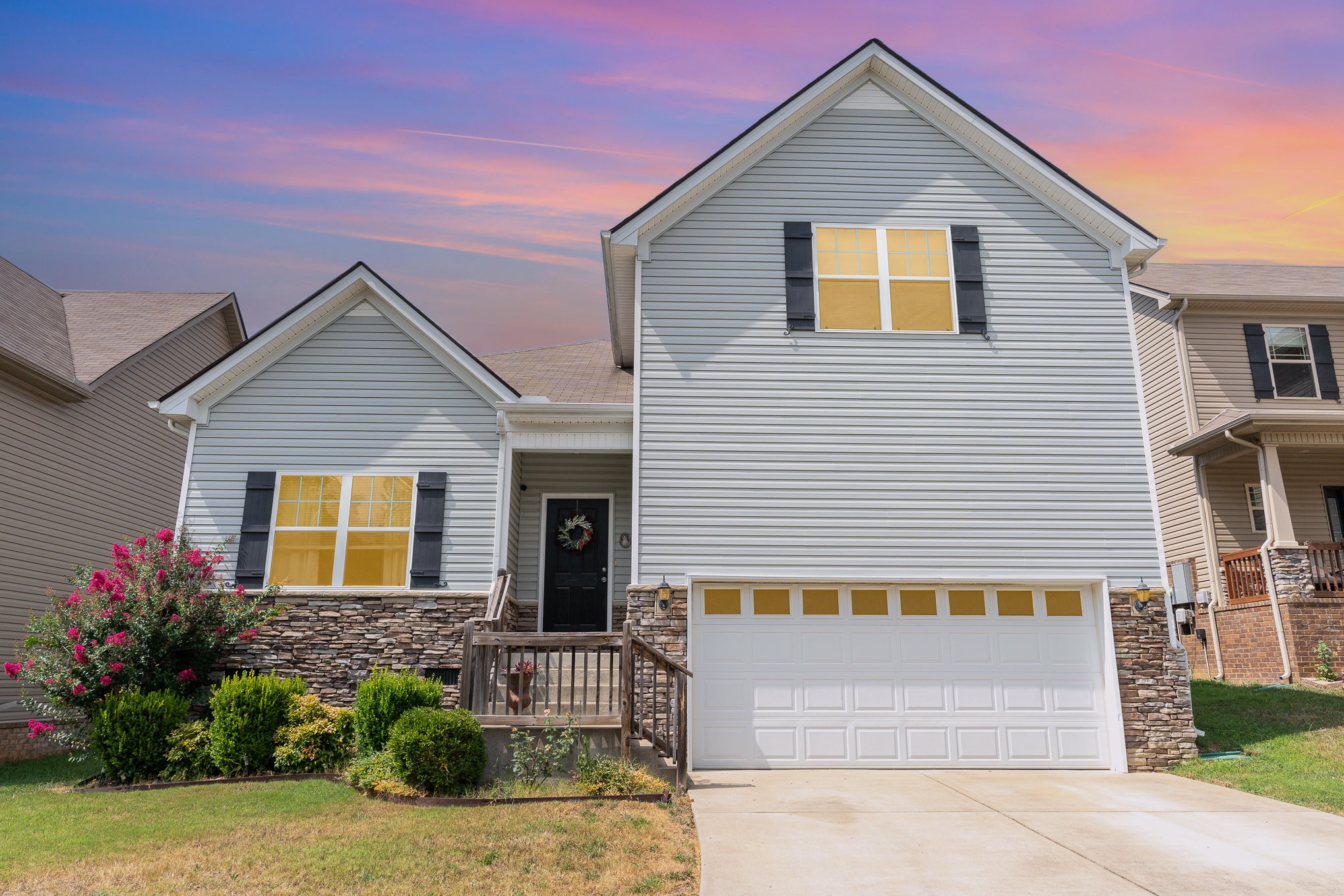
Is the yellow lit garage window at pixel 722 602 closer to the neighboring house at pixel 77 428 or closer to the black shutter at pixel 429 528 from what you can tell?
the black shutter at pixel 429 528

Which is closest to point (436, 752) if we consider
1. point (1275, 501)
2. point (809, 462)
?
point (809, 462)

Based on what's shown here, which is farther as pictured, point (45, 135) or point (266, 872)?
point (45, 135)

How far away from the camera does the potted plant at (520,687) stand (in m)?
8.88

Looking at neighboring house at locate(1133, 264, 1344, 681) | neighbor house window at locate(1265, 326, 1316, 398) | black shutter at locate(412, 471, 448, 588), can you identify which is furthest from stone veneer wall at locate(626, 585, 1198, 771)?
neighbor house window at locate(1265, 326, 1316, 398)

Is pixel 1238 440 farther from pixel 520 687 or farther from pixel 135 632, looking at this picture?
pixel 135 632

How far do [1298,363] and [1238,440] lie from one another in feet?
13.2

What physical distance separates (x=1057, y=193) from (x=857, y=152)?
9.16ft

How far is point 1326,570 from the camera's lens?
607 inches

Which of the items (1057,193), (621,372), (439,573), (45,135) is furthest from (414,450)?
(45,135)

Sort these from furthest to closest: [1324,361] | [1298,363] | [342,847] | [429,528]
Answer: [1298,363] < [1324,361] < [429,528] < [342,847]

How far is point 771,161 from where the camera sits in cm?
1227

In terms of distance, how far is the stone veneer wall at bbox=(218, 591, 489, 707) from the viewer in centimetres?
1130

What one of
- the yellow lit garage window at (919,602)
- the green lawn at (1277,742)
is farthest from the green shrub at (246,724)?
the green lawn at (1277,742)

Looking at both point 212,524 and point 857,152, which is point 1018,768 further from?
point 212,524
